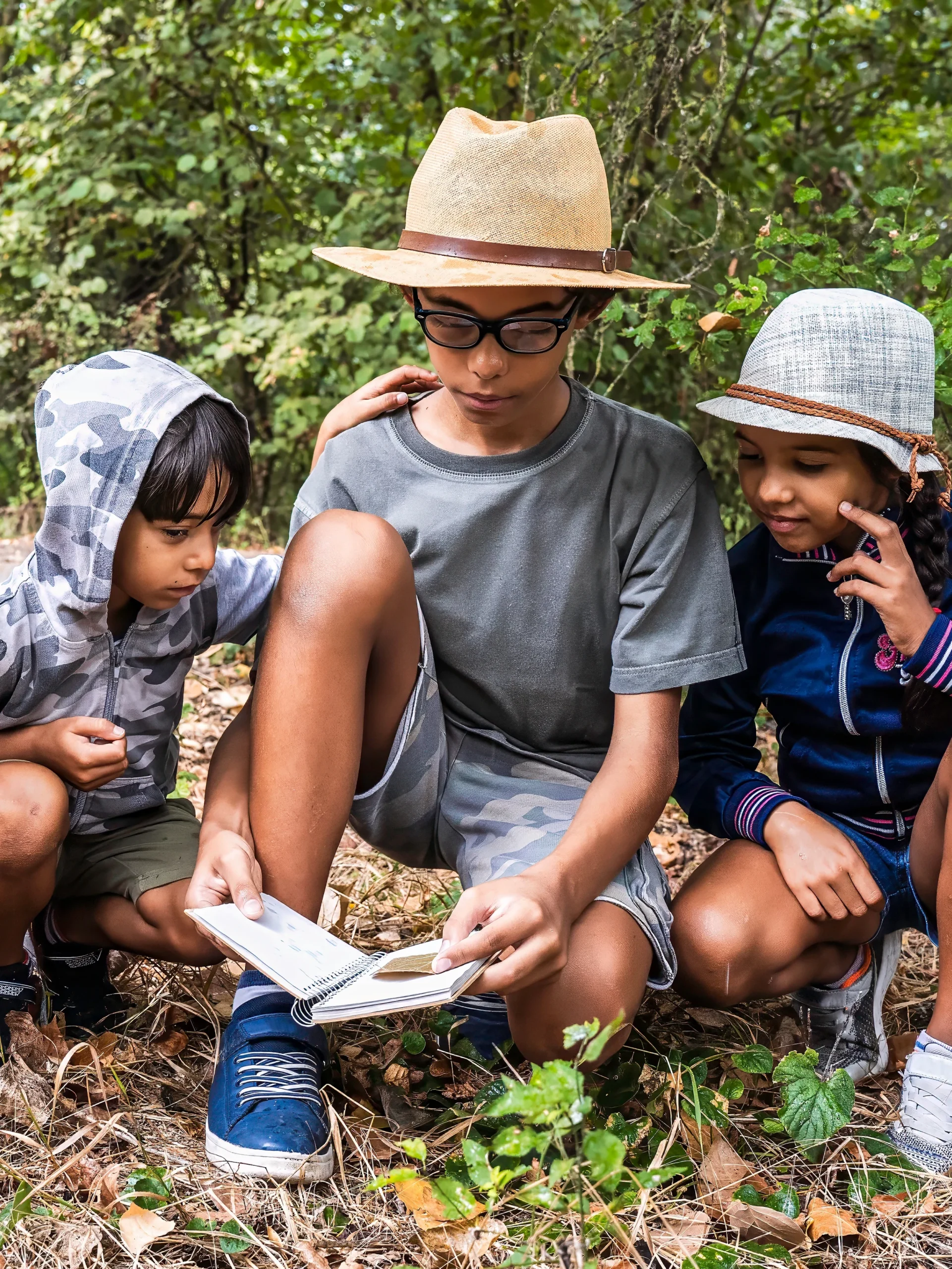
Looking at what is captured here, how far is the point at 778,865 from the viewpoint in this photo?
2.00 meters

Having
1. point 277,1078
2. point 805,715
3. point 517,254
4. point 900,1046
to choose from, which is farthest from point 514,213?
point 900,1046

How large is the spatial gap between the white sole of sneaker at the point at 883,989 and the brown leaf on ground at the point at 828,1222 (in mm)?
422

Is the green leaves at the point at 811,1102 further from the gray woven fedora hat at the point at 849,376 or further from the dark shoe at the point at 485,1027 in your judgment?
the gray woven fedora hat at the point at 849,376

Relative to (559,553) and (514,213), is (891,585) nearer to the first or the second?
(559,553)

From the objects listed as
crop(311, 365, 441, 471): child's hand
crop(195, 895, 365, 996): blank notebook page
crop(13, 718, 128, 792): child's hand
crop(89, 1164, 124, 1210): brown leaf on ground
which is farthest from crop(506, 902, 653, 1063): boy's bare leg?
crop(311, 365, 441, 471): child's hand

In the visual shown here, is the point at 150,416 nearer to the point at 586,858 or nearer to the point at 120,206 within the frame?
the point at 586,858

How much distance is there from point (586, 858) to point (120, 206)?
4911 mm

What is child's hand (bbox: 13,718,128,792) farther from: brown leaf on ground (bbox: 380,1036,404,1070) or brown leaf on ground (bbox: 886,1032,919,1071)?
brown leaf on ground (bbox: 886,1032,919,1071)

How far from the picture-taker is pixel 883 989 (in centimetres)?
213

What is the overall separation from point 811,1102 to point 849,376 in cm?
112

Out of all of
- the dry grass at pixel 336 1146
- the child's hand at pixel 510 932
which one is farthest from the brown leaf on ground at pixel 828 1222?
the child's hand at pixel 510 932

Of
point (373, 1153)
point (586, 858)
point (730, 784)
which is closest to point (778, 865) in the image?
point (730, 784)

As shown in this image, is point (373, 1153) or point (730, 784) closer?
point (373, 1153)

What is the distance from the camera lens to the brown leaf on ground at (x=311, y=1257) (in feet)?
4.85
